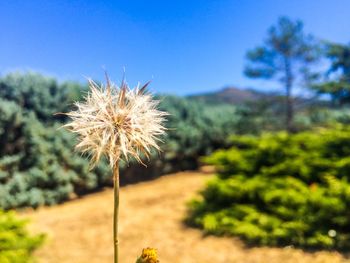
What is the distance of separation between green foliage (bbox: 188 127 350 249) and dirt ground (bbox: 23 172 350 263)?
0.21 metres

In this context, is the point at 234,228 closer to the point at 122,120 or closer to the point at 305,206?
the point at 305,206

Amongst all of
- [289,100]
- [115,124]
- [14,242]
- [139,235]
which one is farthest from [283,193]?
[289,100]

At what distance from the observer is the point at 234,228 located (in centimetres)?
569

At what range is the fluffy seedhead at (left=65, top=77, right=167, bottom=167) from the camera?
1.16 m

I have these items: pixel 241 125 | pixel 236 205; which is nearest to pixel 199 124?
pixel 241 125

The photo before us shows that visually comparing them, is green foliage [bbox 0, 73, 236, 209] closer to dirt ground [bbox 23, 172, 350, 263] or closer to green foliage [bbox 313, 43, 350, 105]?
dirt ground [bbox 23, 172, 350, 263]

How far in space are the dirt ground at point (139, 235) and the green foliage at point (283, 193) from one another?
214 millimetres

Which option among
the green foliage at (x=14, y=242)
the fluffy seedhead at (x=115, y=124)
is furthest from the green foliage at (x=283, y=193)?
the fluffy seedhead at (x=115, y=124)

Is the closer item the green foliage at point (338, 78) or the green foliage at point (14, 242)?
the green foliage at point (14, 242)

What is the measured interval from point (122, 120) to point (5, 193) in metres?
6.78

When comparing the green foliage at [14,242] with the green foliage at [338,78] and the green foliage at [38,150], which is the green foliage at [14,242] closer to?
the green foliage at [38,150]

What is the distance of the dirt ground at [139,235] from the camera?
505 centimetres

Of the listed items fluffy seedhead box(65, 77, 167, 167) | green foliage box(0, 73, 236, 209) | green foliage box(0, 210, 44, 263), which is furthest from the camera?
green foliage box(0, 73, 236, 209)

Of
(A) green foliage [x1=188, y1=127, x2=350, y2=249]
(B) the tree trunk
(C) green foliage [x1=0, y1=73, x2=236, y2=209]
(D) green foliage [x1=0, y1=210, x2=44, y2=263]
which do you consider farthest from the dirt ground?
(B) the tree trunk
